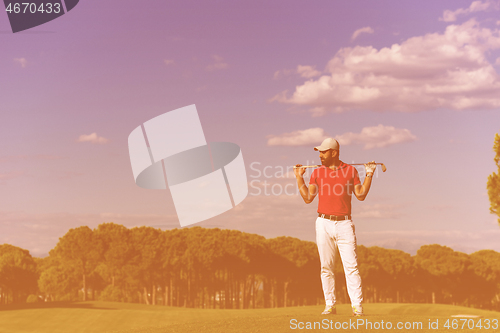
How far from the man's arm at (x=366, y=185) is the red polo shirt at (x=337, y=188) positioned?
0.16m

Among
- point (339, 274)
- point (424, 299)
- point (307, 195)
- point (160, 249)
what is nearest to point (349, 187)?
point (307, 195)

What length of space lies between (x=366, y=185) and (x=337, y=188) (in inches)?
28.4

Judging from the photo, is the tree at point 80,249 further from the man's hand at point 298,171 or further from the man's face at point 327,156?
the man's face at point 327,156

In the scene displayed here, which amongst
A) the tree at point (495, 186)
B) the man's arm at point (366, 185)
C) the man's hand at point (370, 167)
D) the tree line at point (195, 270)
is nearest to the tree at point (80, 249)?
the tree line at point (195, 270)

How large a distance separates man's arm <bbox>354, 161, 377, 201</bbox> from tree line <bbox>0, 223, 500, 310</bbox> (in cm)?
7354

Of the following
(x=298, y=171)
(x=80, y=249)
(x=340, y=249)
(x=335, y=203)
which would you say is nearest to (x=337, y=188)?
(x=335, y=203)

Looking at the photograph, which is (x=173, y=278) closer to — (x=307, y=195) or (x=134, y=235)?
(x=134, y=235)

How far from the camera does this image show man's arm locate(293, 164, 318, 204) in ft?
45.1

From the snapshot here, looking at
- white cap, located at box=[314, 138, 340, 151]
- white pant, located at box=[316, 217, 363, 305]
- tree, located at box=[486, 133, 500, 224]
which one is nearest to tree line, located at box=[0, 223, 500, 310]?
tree, located at box=[486, 133, 500, 224]

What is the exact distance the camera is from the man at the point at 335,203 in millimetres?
13367

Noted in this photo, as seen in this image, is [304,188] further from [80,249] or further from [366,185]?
[80,249]

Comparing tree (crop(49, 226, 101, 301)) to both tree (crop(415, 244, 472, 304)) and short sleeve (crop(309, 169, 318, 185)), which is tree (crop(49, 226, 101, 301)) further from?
short sleeve (crop(309, 169, 318, 185))

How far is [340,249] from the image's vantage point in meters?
13.5

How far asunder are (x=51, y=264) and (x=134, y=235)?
58.1 ft
